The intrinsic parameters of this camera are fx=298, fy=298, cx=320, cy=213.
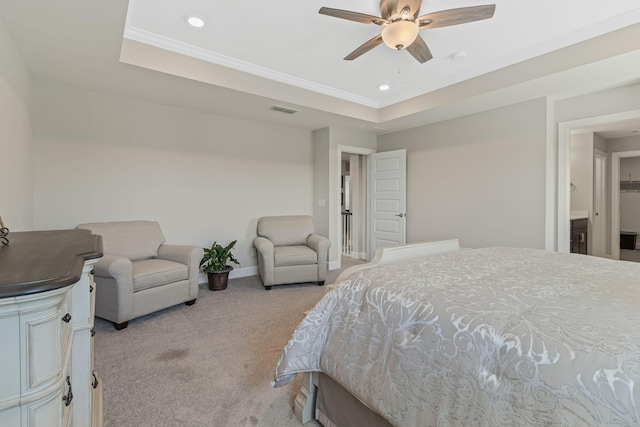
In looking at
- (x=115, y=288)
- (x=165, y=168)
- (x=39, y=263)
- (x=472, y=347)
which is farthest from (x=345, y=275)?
(x=165, y=168)

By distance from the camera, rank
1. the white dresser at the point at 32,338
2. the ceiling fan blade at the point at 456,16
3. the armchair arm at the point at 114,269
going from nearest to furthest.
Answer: the white dresser at the point at 32,338
the ceiling fan blade at the point at 456,16
the armchair arm at the point at 114,269

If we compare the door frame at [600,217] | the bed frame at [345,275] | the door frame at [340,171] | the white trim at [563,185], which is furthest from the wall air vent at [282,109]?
the door frame at [600,217]

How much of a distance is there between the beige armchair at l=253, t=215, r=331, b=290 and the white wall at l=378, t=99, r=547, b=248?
1783 millimetres

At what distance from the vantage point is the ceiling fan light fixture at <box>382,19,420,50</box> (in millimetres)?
2188

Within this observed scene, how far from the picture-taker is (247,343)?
2.41 meters

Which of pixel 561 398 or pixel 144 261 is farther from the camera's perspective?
pixel 144 261

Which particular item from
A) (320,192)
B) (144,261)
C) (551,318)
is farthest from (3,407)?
(320,192)

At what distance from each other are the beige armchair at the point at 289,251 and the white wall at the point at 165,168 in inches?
14.1

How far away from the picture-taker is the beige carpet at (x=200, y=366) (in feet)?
5.32

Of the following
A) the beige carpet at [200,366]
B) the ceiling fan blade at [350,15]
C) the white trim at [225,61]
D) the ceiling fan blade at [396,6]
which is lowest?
the beige carpet at [200,366]

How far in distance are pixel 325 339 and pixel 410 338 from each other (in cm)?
48

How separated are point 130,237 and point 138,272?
0.67 metres

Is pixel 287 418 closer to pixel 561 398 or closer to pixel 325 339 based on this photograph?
pixel 325 339

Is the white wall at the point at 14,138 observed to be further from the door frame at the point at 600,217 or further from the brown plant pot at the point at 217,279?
the door frame at the point at 600,217
